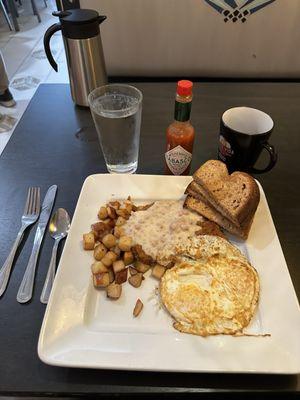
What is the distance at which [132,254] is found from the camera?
812mm

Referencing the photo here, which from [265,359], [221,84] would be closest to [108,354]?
[265,359]

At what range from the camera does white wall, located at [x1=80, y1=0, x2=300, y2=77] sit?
1.61m

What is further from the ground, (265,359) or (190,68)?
(265,359)

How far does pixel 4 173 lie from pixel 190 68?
46.2 inches

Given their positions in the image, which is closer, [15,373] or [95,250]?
[15,373]

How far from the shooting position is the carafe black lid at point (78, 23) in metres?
1.14

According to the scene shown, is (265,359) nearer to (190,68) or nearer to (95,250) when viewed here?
(95,250)

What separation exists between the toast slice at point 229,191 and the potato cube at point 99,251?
300 millimetres

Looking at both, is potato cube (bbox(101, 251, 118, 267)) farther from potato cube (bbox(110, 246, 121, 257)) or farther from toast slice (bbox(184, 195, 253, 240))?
toast slice (bbox(184, 195, 253, 240))

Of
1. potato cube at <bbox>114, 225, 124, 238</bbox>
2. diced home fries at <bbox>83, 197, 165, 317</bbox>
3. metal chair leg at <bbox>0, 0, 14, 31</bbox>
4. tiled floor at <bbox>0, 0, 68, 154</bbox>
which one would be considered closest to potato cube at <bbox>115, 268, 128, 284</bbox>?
diced home fries at <bbox>83, 197, 165, 317</bbox>

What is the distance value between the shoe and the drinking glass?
7.73ft

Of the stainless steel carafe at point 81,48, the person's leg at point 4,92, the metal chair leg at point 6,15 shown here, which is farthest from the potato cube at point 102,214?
the metal chair leg at point 6,15

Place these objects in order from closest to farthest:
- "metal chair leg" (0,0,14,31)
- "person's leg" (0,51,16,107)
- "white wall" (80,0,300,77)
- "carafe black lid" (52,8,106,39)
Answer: "carafe black lid" (52,8,106,39) → "white wall" (80,0,300,77) → "person's leg" (0,51,16,107) → "metal chair leg" (0,0,14,31)

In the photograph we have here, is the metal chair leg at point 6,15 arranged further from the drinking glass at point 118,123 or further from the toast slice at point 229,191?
the toast slice at point 229,191
